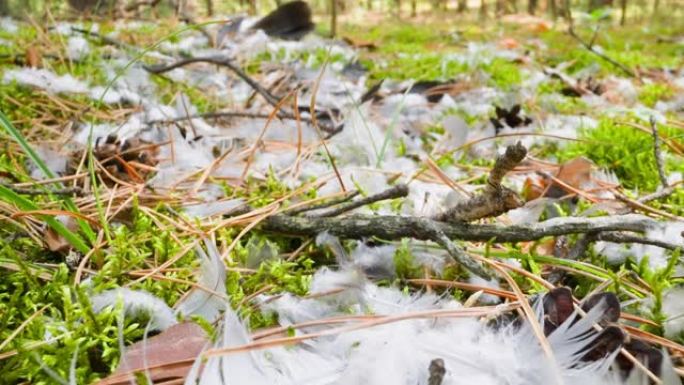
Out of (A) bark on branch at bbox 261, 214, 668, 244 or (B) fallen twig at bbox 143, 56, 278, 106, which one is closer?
(A) bark on branch at bbox 261, 214, 668, 244

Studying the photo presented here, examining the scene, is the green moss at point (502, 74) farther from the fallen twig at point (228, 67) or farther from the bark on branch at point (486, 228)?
the bark on branch at point (486, 228)

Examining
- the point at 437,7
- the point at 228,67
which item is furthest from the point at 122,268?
the point at 437,7

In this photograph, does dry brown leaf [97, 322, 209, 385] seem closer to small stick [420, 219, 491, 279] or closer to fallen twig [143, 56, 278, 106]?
small stick [420, 219, 491, 279]

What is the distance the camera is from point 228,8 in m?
14.7

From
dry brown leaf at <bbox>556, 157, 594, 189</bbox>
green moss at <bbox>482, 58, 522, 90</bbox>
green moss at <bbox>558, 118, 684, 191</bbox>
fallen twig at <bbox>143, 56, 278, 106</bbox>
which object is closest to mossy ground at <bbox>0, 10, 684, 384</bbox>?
green moss at <bbox>558, 118, 684, 191</bbox>

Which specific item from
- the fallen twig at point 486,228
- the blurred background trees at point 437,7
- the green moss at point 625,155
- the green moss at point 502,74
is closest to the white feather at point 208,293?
the fallen twig at point 486,228

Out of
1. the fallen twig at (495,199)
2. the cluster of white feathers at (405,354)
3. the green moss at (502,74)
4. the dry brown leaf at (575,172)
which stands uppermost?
the fallen twig at (495,199)

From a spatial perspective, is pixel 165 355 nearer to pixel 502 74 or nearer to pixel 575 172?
pixel 575 172

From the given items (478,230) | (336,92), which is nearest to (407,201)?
(478,230)

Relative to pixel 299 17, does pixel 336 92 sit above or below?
below

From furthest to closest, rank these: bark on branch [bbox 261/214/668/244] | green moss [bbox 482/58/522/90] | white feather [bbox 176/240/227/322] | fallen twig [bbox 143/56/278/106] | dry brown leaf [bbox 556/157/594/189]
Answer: green moss [bbox 482/58/522/90], fallen twig [bbox 143/56/278/106], dry brown leaf [bbox 556/157/594/189], bark on branch [bbox 261/214/668/244], white feather [bbox 176/240/227/322]

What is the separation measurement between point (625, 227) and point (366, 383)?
0.62 meters

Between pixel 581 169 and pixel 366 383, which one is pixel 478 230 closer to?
pixel 366 383

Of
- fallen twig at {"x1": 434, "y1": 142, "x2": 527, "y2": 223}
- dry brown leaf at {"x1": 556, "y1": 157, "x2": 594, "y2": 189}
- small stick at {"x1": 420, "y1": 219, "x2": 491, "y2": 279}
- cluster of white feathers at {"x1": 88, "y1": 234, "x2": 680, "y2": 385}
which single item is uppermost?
fallen twig at {"x1": 434, "y1": 142, "x2": 527, "y2": 223}
